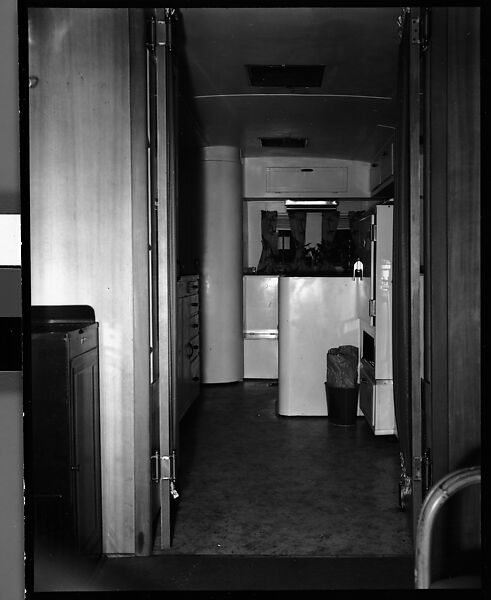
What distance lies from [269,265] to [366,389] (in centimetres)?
320

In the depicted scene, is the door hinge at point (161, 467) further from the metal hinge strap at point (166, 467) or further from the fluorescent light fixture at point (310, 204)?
the fluorescent light fixture at point (310, 204)

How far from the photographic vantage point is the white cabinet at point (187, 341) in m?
4.68

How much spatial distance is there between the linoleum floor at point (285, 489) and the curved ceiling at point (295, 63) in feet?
7.89

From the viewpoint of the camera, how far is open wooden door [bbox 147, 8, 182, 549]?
249cm

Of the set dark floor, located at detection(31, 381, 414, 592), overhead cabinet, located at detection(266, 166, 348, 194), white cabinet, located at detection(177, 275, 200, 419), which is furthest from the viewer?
overhead cabinet, located at detection(266, 166, 348, 194)

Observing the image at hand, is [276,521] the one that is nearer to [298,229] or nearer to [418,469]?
[418,469]

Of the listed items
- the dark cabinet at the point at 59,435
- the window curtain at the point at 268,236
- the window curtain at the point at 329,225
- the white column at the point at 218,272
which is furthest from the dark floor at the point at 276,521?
the window curtain at the point at 329,225

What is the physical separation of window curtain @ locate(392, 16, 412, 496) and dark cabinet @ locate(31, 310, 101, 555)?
4.14 feet

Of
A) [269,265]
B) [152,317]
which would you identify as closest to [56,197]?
[152,317]

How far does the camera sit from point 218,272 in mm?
6238

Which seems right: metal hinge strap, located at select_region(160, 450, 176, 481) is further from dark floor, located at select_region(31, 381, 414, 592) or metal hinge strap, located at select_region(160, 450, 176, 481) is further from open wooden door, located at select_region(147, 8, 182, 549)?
dark floor, located at select_region(31, 381, 414, 592)

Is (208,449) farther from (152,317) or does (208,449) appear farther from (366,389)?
(152,317)

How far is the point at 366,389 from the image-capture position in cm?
439

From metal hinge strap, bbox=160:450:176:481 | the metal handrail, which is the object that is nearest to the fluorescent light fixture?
metal hinge strap, bbox=160:450:176:481
